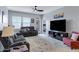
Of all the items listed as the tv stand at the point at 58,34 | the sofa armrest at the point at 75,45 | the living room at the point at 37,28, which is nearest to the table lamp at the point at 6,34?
the living room at the point at 37,28

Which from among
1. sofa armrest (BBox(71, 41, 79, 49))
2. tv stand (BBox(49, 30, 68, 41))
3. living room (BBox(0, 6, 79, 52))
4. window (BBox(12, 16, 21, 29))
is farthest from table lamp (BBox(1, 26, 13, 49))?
tv stand (BBox(49, 30, 68, 41))

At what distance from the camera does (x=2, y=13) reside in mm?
3375

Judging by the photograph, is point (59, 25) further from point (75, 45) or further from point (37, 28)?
point (37, 28)

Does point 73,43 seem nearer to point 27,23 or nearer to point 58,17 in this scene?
point 58,17

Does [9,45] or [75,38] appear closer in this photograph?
[9,45]

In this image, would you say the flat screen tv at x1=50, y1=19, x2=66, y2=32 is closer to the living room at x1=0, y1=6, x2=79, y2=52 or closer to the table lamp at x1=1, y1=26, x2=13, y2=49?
the living room at x1=0, y1=6, x2=79, y2=52

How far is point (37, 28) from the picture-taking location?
13.9 ft

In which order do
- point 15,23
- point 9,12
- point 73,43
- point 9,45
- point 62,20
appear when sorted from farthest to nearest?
point 62,20 → point 73,43 → point 15,23 → point 9,12 → point 9,45

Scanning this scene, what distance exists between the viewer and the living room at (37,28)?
3.29 m

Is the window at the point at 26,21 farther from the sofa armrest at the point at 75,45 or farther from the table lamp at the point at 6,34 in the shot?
the sofa armrest at the point at 75,45

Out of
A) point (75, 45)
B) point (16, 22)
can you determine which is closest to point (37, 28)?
point (16, 22)
